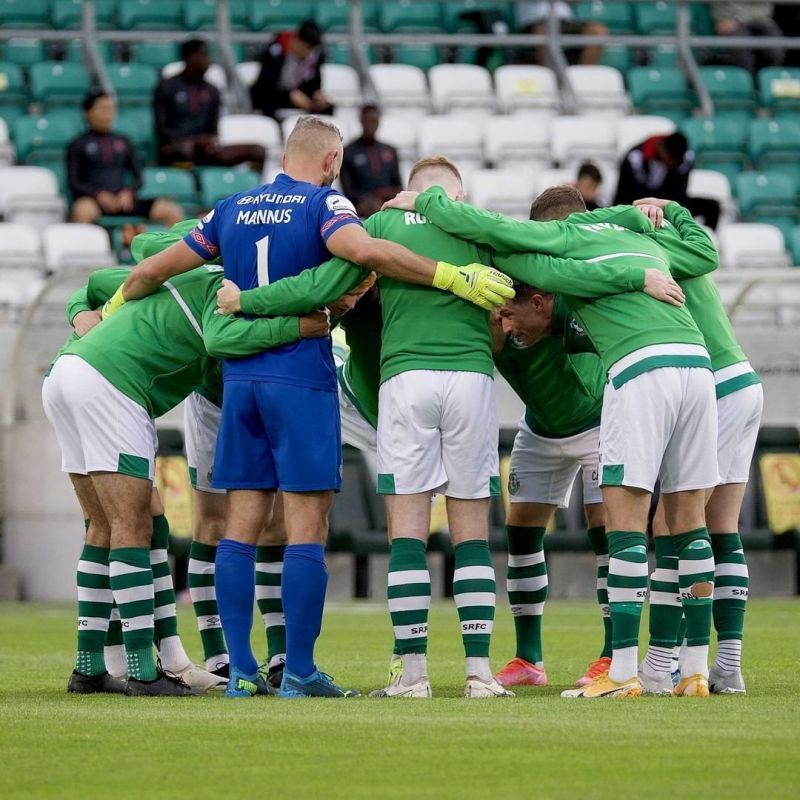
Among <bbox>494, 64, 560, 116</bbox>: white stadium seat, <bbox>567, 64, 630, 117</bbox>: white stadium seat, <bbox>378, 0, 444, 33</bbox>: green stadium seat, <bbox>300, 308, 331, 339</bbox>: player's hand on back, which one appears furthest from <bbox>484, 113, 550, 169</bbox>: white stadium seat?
<bbox>300, 308, 331, 339</bbox>: player's hand on back

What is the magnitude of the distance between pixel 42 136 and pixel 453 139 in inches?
167

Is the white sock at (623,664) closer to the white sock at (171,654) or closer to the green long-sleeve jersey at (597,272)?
the green long-sleeve jersey at (597,272)

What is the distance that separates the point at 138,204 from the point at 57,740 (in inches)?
418

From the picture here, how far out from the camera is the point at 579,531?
14.8 meters

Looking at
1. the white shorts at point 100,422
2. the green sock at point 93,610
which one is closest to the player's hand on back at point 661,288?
the white shorts at point 100,422

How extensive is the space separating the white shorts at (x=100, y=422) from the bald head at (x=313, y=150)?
1.27 m

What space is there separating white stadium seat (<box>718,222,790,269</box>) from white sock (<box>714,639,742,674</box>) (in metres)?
10.0

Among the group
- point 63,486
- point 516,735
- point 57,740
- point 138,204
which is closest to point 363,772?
point 516,735

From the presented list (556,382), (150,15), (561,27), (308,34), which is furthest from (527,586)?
(561,27)

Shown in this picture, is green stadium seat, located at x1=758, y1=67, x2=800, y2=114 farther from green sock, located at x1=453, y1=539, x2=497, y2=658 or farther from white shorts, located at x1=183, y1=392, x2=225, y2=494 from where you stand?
green sock, located at x1=453, y1=539, x2=497, y2=658

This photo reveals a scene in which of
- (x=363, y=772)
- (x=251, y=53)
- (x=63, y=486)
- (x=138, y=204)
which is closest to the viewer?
(x=363, y=772)

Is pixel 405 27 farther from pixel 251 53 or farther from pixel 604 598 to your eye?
pixel 604 598

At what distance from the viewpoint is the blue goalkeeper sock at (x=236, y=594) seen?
759 centimetres

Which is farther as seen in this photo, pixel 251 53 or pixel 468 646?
pixel 251 53
